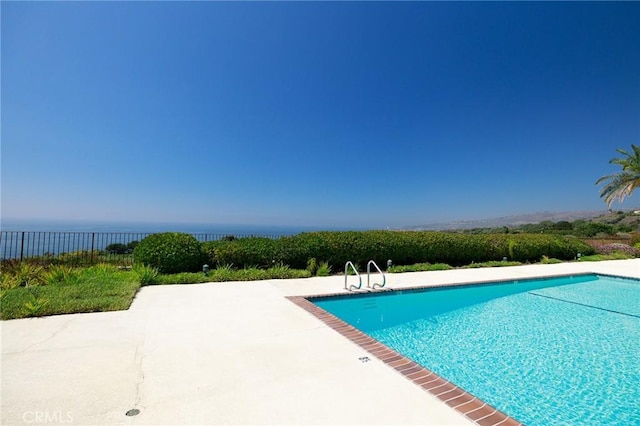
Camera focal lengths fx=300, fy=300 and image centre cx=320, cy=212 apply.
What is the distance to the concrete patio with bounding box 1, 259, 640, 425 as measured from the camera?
93.2 inches

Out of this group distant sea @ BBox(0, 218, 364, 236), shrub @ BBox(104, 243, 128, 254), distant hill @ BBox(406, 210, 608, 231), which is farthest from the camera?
distant hill @ BBox(406, 210, 608, 231)

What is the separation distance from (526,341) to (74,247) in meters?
12.2

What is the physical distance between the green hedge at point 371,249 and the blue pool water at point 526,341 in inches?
116

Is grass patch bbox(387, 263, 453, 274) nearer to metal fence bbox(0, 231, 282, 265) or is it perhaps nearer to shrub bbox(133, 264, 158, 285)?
metal fence bbox(0, 231, 282, 265)

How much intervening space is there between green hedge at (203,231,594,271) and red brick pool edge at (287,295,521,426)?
5.40 meters

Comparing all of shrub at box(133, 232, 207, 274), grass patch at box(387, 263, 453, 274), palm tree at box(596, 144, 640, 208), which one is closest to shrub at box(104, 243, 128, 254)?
shrub at box(133, 232, 207, 274)

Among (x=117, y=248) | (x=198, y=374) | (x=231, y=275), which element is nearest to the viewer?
(x=198, y=374)

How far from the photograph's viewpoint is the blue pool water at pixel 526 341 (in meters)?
3.20

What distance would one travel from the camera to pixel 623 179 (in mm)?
19219

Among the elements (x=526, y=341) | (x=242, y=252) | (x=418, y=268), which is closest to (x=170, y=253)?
(x=242, y=252)

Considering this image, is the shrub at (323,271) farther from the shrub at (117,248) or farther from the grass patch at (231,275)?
the shrub at (117,248)

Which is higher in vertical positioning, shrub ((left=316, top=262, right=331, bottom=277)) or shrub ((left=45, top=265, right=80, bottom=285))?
shrub ((left=45, top=265, right=80, bottom=285))

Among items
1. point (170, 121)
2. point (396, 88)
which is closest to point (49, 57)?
point (170, 121)

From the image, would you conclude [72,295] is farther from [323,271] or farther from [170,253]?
[323,271]
